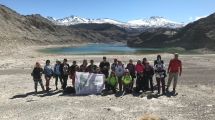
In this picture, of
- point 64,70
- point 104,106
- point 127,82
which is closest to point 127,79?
point 127,82

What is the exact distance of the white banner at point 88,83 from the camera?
22334mm

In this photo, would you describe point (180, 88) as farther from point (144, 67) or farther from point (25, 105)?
point (25, 105)

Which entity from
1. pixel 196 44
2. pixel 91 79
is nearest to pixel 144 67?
pixel 91 79

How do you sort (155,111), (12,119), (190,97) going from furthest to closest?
(190,97) < (155,111) < (12,119)

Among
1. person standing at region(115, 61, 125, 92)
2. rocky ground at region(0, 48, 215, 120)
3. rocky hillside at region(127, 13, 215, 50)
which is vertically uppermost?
rocky hillside at region(127, 13, 215, 50)

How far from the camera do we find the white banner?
73.3 feet

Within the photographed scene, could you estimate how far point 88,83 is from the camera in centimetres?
2244

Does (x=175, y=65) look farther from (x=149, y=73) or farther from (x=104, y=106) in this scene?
(x=104, y=106)

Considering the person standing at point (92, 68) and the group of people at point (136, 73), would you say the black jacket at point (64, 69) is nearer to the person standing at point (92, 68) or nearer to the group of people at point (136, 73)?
the group of people at point (136, 73)

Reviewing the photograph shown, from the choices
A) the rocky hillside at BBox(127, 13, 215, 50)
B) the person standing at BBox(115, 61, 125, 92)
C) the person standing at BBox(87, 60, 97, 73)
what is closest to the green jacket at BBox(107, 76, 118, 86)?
the person standing at BBox(115, 61, 125, 92)

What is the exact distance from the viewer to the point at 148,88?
899 inches

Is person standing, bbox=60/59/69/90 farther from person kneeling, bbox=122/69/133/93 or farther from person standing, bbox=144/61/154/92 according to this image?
person standing, bbox=144/61/154/92

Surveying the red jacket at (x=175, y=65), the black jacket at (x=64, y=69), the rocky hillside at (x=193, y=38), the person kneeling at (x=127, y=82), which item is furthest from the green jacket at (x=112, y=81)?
the rocky hillside at (x=193, y=38)

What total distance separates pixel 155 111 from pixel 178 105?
1.70 metres
